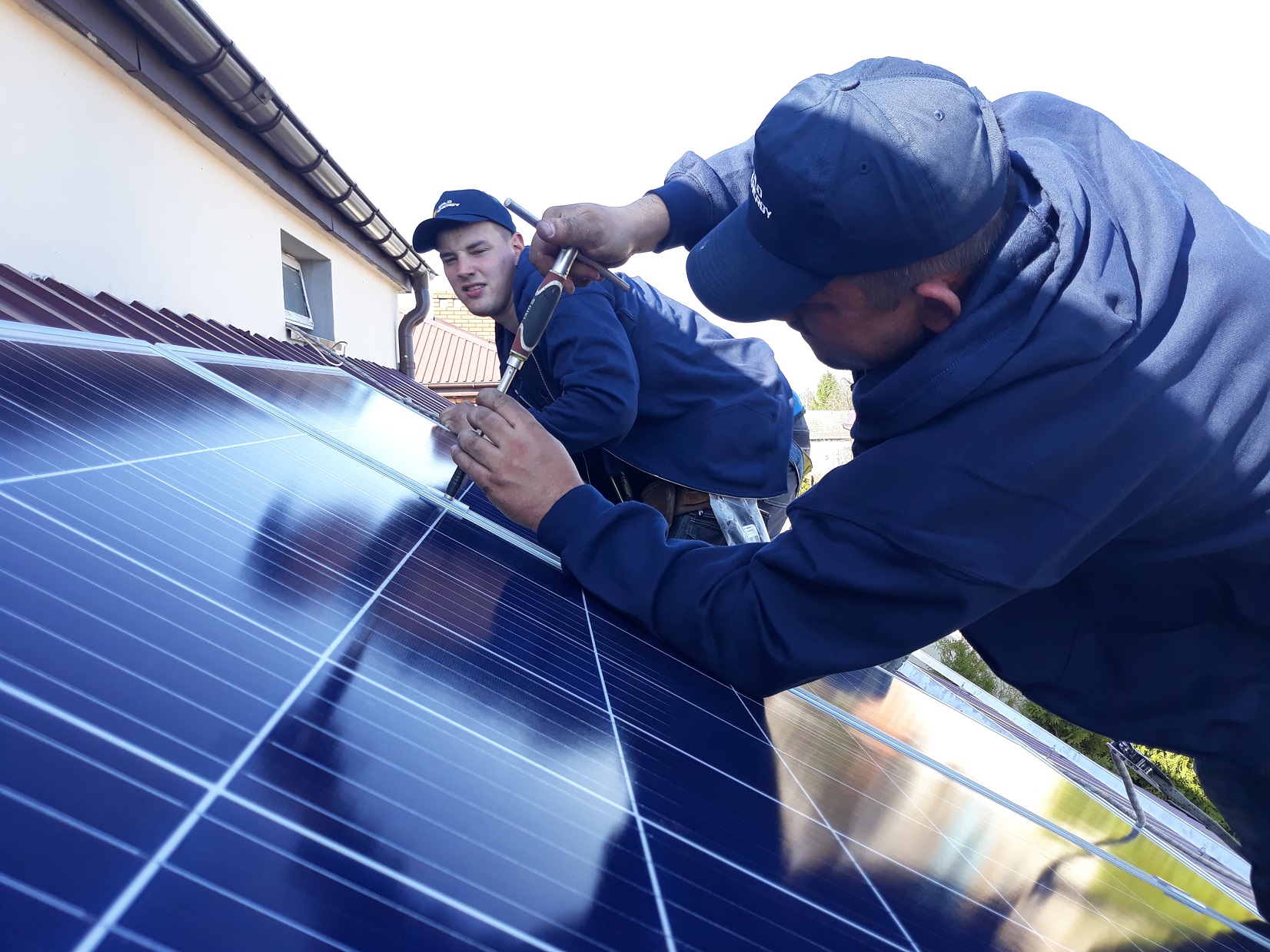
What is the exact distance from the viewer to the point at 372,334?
12.8 m

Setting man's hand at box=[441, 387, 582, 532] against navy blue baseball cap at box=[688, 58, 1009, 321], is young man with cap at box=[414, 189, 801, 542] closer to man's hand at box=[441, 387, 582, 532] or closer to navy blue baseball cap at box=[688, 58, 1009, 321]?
man's hand at box=[441, 387, 582, 532]

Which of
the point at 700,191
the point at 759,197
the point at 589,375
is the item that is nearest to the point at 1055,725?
the point at 589,375

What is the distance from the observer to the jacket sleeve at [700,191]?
10.1 feet

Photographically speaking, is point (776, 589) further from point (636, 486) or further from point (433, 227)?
point (433, 227)

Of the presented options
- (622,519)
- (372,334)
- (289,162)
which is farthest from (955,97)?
(372,334)

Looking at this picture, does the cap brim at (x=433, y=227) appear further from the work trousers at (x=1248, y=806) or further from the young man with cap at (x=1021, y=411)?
the work trousers at (x=1248, y=806)

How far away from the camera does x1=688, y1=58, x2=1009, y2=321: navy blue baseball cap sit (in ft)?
5.53

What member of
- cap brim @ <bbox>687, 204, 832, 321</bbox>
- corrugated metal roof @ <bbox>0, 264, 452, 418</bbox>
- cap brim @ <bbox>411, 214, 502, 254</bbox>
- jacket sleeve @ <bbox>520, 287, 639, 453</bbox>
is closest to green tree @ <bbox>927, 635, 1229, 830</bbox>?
jacket sleeve @ <bbox>520, 287, 639, 453</bbox>

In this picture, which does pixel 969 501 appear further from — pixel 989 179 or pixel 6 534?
pixel 6 534

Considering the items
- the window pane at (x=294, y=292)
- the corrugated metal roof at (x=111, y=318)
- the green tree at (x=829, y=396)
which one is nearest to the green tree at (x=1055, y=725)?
the corrugated metal roof at (x=111, y=318)

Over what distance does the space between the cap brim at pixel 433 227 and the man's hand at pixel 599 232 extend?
172 cm

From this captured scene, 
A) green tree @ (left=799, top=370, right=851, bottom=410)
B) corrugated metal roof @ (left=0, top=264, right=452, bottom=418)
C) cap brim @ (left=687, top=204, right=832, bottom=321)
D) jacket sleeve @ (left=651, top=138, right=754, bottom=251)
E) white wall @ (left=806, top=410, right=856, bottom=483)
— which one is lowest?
corrugated metal roof @ (left=0, top=264, right=452, bottom=418)

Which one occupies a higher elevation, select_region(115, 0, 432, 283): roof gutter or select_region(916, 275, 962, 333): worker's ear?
select_region(115, 0, 432, 283): roof gutter

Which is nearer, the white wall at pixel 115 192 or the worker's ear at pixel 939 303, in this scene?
the worker's ear at pixel 939 303
